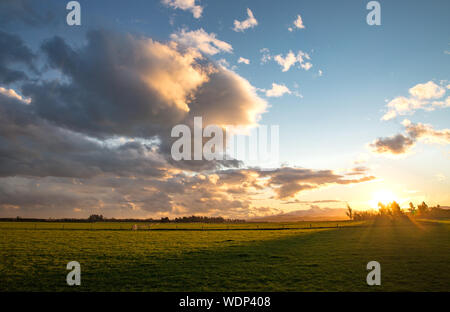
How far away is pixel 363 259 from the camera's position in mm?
24656

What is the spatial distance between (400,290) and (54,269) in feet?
83.8
